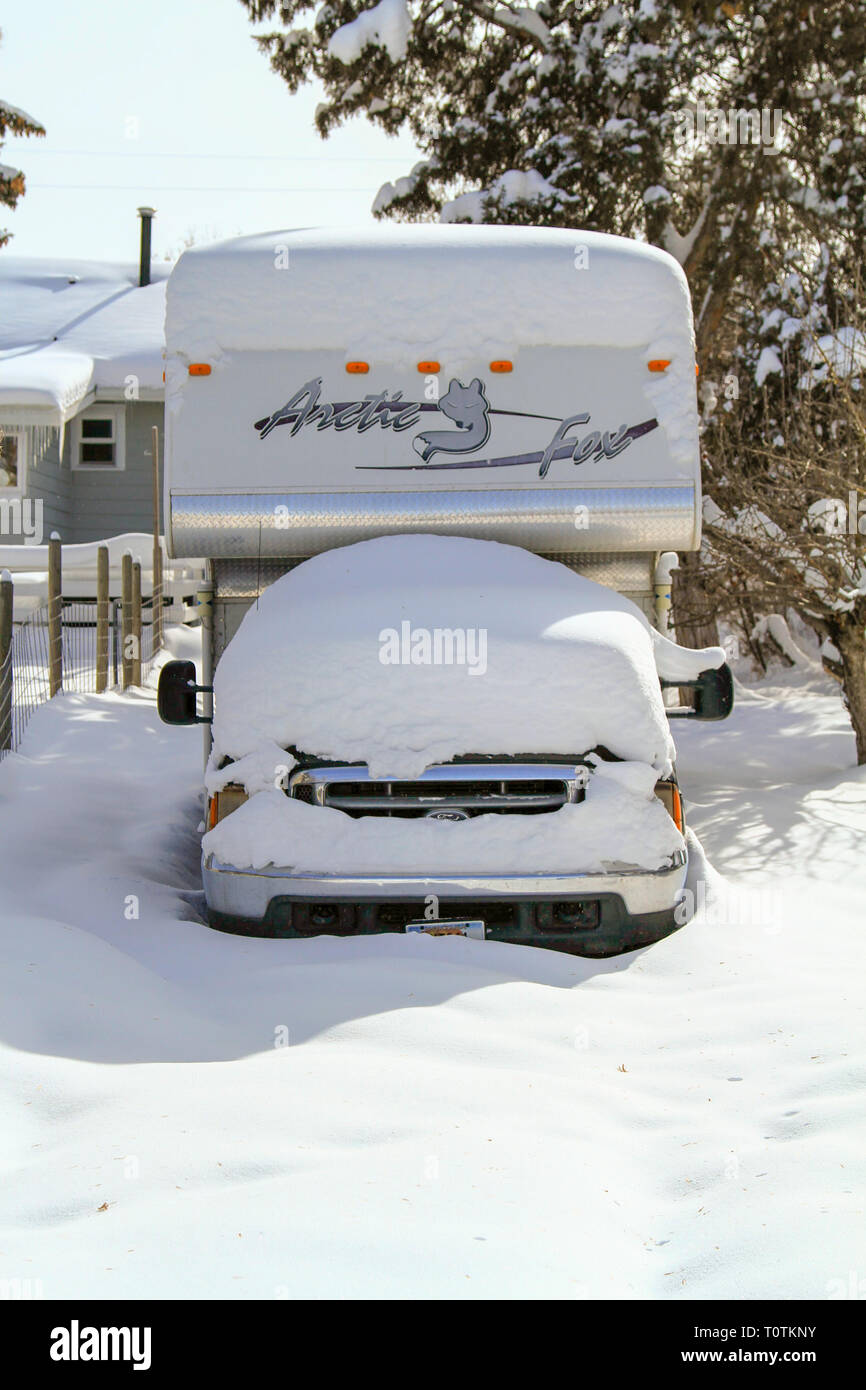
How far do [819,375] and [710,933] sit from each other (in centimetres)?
844

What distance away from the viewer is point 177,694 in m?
5.93

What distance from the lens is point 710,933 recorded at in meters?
5.50

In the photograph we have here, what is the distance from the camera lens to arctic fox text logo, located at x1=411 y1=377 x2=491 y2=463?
658cm

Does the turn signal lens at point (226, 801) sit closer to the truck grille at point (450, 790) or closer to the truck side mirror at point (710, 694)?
the truck grille at point (450, 790)

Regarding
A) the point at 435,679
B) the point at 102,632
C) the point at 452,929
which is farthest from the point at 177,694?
the point at 102,632

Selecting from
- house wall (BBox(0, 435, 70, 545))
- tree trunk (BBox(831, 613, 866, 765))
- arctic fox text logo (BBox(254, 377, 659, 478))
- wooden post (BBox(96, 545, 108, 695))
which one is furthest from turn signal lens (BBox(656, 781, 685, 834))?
house wall (BBox(0, 435, 70, 545))

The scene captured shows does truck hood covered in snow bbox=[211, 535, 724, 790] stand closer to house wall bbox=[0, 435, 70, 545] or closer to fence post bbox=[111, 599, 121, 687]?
fence post bbox=[111, 599, 121, 687]

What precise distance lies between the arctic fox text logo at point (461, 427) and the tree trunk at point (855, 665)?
517 centimetres

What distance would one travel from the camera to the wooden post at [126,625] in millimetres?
14336

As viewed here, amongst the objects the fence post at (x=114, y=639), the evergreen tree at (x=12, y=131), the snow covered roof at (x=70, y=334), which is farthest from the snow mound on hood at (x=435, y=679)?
the snow covered roof at (x=70, y=334)

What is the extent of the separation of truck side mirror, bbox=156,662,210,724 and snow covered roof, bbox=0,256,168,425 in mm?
15781
